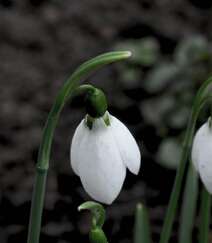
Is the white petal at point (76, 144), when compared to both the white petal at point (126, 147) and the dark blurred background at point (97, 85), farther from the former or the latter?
the dark blurred background at point (97, 85)

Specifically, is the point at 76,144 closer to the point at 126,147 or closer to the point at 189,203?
the point at 126,147

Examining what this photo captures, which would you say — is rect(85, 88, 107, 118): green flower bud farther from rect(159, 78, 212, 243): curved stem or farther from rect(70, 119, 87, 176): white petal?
A: rect(159, 78, 212, 243): curved stem

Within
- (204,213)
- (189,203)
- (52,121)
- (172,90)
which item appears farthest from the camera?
(172,90)

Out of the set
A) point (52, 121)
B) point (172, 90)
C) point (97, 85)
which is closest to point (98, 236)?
point (52, 121)

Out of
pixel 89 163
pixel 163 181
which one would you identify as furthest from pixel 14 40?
pixel 89 163

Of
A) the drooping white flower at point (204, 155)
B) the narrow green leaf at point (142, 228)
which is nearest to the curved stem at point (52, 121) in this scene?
the drooping white flower at point (204, 155)

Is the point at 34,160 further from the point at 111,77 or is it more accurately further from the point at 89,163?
the point at 89,163

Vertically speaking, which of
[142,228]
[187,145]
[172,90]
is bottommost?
[142,228]
